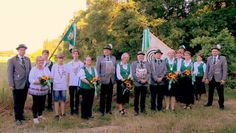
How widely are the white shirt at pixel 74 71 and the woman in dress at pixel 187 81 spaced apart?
2.84 meters

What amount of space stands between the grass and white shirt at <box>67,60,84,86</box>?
848 mm

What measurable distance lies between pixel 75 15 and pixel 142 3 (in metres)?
7.01

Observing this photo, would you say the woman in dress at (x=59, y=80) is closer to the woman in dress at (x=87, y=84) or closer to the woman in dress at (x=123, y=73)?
the woman in dress at (x=87, y=84)

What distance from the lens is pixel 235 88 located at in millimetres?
15289

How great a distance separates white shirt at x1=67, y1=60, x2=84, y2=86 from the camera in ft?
30.1

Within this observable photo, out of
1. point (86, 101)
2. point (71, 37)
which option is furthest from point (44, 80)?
point (71, 37)

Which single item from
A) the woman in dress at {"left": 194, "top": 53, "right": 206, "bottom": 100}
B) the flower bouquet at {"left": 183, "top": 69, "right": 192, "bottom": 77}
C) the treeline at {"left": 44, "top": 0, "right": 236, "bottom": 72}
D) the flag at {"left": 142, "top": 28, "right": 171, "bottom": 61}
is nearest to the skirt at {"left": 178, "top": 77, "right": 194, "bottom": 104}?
the flower bouquet at {"left": 183, "top": 69, "right": 192, "bottom": 77}

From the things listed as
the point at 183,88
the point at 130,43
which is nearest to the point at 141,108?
the point at 183,88

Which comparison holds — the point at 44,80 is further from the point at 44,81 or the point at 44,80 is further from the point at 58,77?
the point at 58,77

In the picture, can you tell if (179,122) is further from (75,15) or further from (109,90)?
(75,15)

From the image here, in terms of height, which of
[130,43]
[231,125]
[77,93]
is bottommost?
[231,125]

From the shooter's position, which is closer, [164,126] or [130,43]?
[164,126]

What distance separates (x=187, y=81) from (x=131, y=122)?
2.98 metres

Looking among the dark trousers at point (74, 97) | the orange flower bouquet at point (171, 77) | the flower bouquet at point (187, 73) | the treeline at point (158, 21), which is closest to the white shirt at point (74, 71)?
the dark trousers at point (74, 97)
